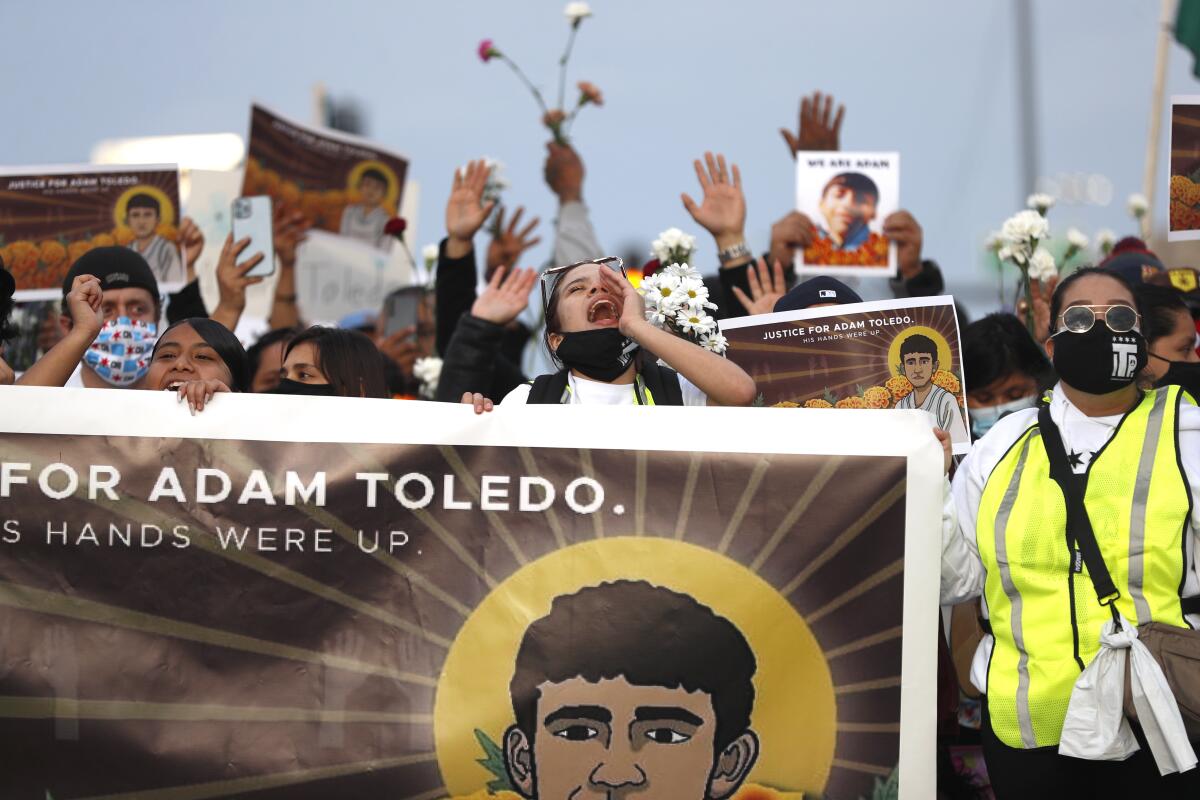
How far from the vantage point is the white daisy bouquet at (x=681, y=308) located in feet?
15.1

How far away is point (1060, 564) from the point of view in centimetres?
378

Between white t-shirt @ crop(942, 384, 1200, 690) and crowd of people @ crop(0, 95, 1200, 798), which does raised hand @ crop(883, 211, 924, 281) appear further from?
white t-shirt @ crop(942, 384, 1200, 690)

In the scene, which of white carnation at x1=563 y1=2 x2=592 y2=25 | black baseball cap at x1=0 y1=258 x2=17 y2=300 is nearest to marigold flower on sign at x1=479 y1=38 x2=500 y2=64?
white carnation at x1=563 y1=2 x2=592 y2=25

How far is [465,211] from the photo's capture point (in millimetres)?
6344

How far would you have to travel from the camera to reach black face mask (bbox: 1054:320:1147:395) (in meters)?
3.86

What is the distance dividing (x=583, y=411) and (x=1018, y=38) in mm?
12387

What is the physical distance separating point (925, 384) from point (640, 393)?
35.5 inches

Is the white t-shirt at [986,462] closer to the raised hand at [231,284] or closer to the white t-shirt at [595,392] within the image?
the white t-shirt at [595,392]

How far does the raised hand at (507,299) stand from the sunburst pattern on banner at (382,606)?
48.6 inches

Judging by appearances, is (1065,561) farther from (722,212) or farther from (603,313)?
(722,212)

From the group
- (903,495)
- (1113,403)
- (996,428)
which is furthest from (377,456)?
(1113,403)

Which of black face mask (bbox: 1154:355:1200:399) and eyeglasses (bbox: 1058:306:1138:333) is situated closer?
eyeglasses (bbox: 1058:306:1138:333)

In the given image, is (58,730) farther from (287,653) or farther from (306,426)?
(306,426)

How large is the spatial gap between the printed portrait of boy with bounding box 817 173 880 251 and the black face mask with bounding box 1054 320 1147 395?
8.82ft
